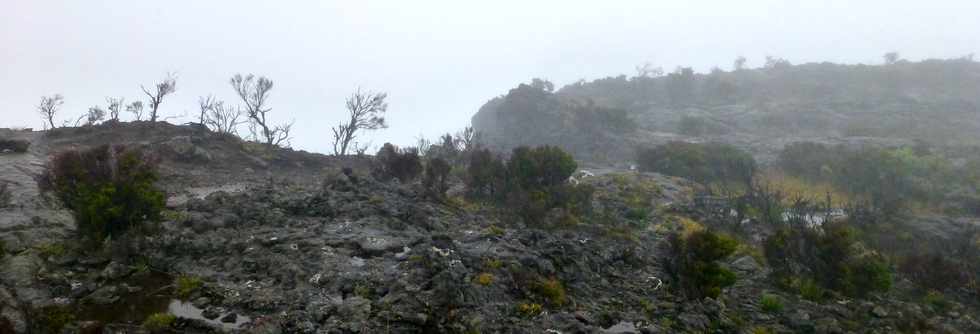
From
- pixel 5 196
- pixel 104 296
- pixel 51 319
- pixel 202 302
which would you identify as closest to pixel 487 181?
pixel 202 302

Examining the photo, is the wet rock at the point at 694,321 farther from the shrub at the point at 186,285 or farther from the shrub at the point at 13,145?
the shrub at the point at 13,145

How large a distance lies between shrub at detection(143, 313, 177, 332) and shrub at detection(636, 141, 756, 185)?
3069cm

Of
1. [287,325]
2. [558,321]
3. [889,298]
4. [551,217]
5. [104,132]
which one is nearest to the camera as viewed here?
[287,325]

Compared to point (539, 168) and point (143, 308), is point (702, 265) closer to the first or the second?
point (539, 168)

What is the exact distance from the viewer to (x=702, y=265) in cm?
1248

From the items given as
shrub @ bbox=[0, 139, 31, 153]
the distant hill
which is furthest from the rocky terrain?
the distant hill

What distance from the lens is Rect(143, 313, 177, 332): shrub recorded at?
Result: 8968 mm

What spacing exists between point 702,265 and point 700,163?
24578 mm

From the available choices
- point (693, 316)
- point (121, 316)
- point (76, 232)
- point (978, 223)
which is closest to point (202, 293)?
point (121, 316)

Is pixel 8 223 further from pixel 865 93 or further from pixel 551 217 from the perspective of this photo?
pixel 865 93

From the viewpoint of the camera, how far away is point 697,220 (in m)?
23.0

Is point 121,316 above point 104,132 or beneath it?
beneath

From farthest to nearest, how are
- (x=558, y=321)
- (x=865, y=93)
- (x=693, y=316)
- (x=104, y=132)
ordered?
(x=865, y=93)
(x=104, y=132)
(x=693, y=316)
(x=558, y=321)

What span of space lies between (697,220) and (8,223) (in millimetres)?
22347
